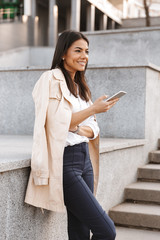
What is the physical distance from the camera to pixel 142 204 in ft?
19.4

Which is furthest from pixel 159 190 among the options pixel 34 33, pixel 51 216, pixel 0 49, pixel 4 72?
pixel 34 33

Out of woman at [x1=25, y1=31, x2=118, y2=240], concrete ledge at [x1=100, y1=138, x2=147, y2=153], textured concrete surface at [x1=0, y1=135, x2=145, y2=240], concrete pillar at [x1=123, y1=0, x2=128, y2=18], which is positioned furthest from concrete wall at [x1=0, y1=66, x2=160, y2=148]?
concrete pillar at [x1=123, y1=0, x2=128, y2=18]

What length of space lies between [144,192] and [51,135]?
3.33m

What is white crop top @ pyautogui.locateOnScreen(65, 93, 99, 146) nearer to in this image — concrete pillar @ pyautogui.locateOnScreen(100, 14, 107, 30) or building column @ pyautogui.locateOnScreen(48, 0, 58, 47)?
building column @ pyautogui.locateOnScreen(48, 0, 58, 47)

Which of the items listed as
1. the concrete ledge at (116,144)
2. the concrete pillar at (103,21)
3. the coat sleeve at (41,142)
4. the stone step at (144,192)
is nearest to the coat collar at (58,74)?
the coat sleeve at (41,142)

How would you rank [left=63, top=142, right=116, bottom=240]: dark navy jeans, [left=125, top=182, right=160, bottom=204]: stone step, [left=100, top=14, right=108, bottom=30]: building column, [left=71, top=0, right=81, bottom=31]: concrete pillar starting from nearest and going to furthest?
[left=63, top=142, right=116, bottom=240]: dark navy jeans, [left=125, top=182, right=160, bottom=204]: stone step, [left=71, top=0, right=81, bottom=31]: concrete pillar, [left=100, top=14, right=108, bottom=30]: building column

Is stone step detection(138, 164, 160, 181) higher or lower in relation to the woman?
lower

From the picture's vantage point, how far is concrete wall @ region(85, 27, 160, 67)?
9219 mm

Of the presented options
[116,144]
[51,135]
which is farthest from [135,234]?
[51,135]

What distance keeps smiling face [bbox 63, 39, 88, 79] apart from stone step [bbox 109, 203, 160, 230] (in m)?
2.87

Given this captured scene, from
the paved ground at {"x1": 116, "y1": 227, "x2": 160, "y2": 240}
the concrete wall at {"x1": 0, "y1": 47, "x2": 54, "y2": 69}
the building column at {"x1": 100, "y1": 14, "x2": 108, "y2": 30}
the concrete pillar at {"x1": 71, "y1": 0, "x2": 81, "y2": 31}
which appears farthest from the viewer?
the building column at {"x1": 100, "y1": 14, "x2": 108, "y2": 30}

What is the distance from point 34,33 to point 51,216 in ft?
80.4

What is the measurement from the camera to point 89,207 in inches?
114

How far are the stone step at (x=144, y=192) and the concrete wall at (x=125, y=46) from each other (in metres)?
3.80
